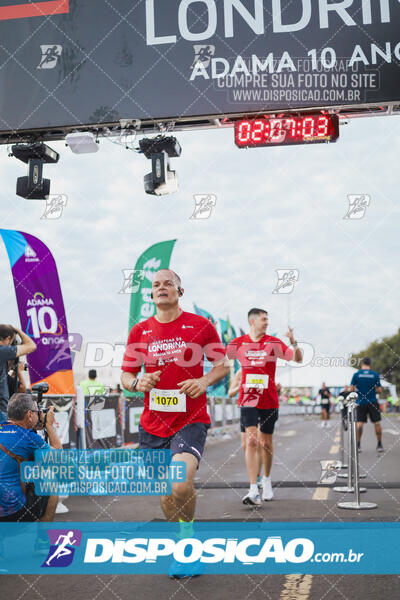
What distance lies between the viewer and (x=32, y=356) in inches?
370

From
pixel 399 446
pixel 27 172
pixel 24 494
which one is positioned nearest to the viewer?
pixel 24 494

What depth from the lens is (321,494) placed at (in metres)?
7.49

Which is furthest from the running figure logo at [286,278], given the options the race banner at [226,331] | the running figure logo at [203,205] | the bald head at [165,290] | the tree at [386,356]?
the tree at [386,356]

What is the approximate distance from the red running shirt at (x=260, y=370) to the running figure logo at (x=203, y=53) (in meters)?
3.86

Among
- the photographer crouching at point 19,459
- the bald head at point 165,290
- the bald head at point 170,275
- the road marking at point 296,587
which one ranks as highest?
the bald head at point 170,275

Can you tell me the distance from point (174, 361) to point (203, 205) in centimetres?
481

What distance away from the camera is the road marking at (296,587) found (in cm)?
376

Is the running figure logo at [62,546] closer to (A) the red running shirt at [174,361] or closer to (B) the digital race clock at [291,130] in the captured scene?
(A) the red running shirt at [174,361]

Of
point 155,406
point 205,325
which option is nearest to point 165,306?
point 205,325

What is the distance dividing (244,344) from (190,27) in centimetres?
441

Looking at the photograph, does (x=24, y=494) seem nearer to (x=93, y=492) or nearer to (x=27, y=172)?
(x=93, y=492)

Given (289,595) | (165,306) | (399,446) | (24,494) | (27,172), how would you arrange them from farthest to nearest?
(399,446)
(27,172)
(165,306)
(24,494)
(289,595)

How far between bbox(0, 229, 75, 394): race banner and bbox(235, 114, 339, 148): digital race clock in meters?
3.61

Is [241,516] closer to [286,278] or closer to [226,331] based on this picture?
[286,278]
